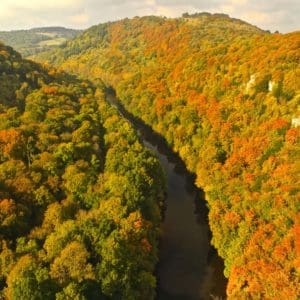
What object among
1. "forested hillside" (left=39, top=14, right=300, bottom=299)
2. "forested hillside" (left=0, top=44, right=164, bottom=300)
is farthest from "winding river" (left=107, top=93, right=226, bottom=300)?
"forested hillside" (left=0, top=44, right=164, bottom=300)

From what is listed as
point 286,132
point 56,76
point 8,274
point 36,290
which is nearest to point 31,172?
point 8,274

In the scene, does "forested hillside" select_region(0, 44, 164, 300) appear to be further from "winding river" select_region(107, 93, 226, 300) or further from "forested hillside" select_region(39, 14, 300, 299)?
"forested hillside" select_region(39, 14, 300, 299)

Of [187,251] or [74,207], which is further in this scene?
[187,251]

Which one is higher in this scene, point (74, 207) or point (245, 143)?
point (245, 143)

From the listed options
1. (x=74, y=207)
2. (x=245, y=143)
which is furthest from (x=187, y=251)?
(x=245, y=143)

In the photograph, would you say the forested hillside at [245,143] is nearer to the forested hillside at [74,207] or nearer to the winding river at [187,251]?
the winding river at [187,251]

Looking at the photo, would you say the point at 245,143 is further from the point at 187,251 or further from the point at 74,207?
the point at 74,207

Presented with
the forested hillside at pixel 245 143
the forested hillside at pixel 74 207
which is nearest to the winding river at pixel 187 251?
the forested hillside at pixel 245 143
